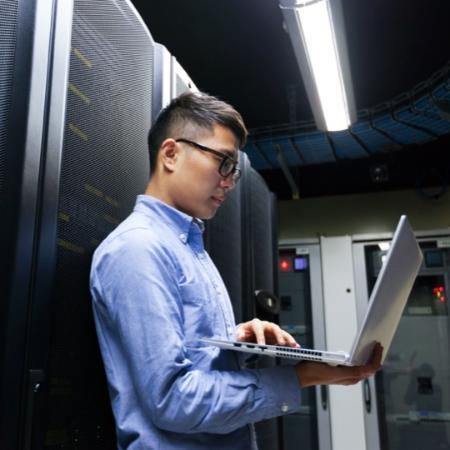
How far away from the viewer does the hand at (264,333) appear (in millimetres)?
859

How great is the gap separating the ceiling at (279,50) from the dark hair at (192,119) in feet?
4.96

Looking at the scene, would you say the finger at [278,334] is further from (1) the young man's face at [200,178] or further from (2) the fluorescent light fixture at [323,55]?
(2) the fluorescent light fixture at [323,55]

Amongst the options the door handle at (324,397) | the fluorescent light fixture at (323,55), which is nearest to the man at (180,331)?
the fluorescent light fixture at (323,55)

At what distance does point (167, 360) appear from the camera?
26.2 inches

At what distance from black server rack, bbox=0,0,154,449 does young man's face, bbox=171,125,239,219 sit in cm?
13

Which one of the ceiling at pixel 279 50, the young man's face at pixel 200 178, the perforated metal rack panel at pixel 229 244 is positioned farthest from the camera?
the ceiling at pixel 279 50

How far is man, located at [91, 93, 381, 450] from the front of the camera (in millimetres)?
673

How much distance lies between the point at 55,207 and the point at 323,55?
1.59 m

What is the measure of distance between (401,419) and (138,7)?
2.75m

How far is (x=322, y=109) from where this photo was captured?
8.04 ft

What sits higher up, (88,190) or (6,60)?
(6,60)

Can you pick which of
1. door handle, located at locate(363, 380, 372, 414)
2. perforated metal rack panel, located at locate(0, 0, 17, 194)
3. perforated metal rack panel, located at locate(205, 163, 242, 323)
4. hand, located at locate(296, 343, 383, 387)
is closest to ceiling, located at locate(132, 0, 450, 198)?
perforated metal rack panel, located at locate(205, 163, 242, 323)

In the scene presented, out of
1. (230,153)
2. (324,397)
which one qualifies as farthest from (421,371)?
(230,153)

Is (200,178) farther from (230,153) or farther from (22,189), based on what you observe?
(22,189)
